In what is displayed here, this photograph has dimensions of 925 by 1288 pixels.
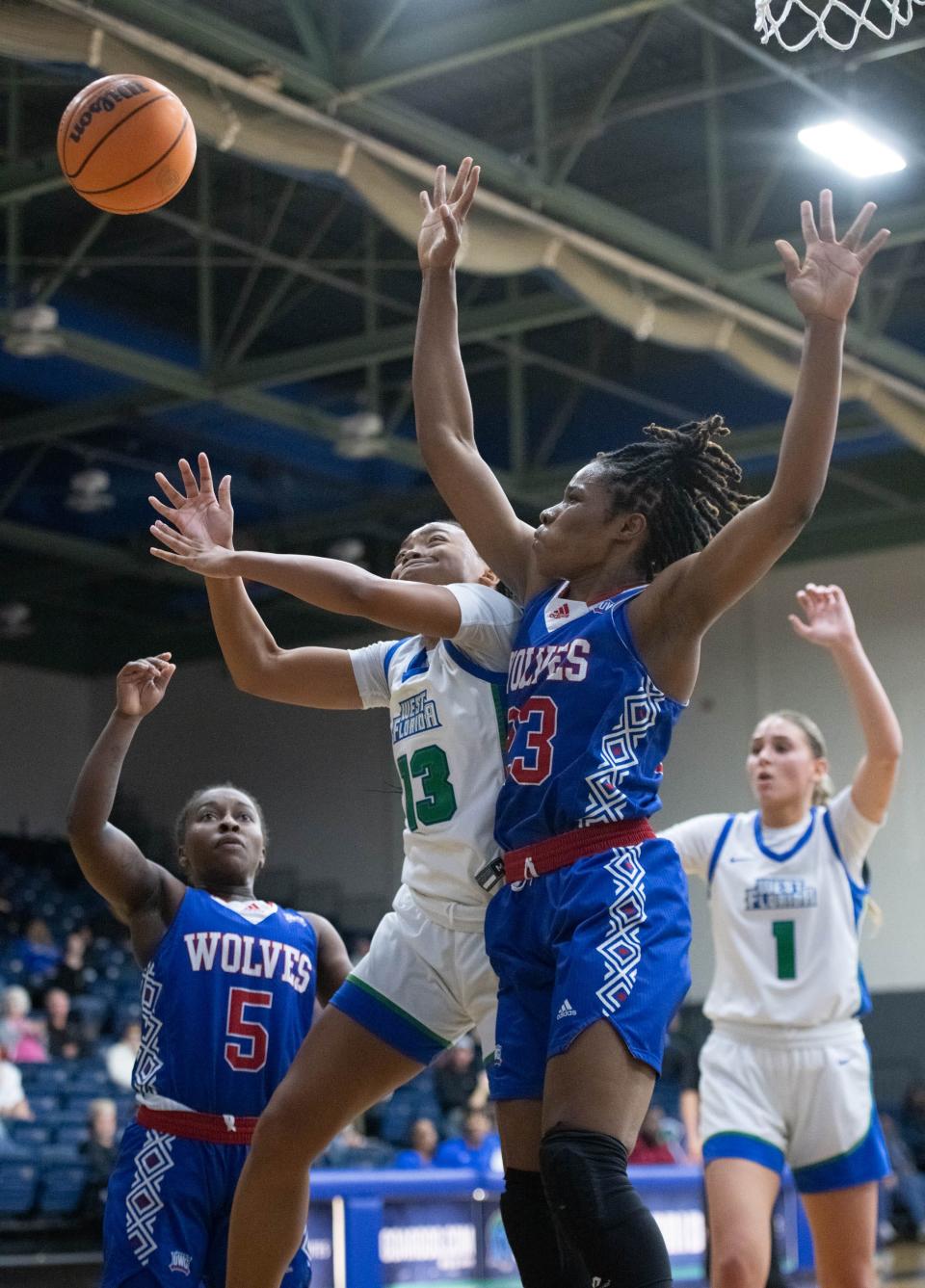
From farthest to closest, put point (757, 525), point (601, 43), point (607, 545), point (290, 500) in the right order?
point (290, 500) < point (601, 43) < point (607, 545) < point (757, 525)

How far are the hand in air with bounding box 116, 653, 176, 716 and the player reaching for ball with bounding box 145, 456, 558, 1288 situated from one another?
0.61m

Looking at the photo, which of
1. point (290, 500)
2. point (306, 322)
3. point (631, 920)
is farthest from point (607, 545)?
point (290, 500)

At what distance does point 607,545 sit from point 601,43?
1038 centimetres

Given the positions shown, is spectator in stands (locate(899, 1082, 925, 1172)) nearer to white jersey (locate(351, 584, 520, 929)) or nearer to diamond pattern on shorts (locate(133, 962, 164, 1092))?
diamond pattern on shorts (locate(133, 962, 164, 1092))

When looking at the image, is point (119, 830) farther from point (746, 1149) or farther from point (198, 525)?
point (746, 1149)

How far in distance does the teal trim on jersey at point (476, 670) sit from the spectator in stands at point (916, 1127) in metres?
15.7

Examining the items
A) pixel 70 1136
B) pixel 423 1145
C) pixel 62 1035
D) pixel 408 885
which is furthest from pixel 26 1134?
pixel 408 885

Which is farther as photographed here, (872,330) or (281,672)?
(872,330)

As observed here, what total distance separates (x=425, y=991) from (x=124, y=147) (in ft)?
9.43

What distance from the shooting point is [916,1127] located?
18406mm

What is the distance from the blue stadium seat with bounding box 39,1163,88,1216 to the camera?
12.6 metres

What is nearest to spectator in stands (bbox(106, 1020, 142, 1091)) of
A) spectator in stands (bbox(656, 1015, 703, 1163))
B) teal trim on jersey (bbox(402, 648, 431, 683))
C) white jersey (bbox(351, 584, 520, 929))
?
spectator in stands (bbox(656, 1015, 703, 1163))

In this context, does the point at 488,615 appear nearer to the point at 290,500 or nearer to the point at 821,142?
the point at 821,142

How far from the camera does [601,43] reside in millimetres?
13398
